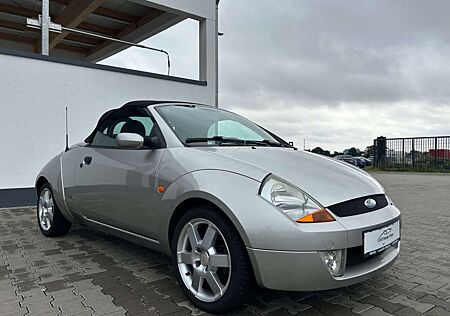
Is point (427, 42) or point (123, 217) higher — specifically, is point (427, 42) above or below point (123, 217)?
above

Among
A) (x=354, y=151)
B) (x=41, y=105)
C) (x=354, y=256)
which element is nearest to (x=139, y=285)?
(x=354, y=256)

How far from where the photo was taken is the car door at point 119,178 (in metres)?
2.75

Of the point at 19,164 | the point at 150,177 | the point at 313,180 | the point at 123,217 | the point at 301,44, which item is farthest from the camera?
the point at 301,44

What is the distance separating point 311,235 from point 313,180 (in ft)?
1.40

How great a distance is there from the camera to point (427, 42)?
12.0 meters

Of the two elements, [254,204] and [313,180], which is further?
[313,180]

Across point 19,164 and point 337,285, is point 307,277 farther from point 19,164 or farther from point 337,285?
point 19,164

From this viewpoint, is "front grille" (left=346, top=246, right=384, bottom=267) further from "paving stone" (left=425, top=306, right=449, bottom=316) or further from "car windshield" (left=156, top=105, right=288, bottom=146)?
"car windshield" (left=156, top=105, right=288, bottom=146)

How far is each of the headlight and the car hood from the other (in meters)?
0.05

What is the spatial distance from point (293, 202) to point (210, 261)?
0.65 metres

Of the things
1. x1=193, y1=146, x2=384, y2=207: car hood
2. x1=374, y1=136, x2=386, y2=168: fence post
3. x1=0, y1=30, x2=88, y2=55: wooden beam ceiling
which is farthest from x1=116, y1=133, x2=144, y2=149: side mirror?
x1=374, y1=136, x2=386, y2=168: fence post

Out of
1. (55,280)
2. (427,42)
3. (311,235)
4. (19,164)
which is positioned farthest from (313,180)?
(427,42)


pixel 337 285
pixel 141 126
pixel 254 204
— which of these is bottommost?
pixel 337 285

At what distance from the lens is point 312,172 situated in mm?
2404
